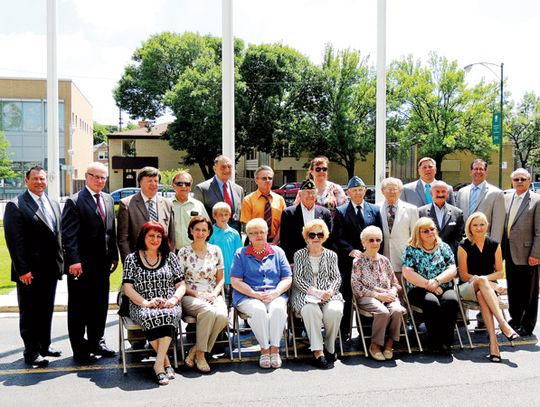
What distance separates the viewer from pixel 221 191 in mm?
7008

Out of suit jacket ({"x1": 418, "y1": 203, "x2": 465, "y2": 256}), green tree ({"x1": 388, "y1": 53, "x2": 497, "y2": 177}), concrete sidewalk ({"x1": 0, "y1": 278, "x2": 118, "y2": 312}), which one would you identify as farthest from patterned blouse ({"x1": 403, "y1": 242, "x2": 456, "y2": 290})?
green tree ({"x1": 388, "y1": 53, "x2": 497, "y2": 177})

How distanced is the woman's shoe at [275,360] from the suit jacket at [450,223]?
277 cm

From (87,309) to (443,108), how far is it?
3757 cm

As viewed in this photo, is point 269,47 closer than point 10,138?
Yes

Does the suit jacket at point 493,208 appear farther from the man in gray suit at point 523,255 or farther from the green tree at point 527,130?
the green tree at point 527,130

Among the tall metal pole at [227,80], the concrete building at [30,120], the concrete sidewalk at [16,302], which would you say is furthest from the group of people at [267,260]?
the concrete building at [30,120]

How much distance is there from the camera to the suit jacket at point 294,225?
6.33m

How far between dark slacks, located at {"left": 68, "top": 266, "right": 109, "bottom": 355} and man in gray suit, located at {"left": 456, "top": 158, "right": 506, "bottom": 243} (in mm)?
4932

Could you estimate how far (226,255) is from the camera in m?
6.37

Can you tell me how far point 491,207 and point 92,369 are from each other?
5401 millimetres

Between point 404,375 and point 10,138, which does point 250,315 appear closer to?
point 404,375

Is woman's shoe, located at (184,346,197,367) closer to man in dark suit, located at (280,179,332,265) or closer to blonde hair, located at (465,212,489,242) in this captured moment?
man in dark suit, located at (280,179,332,265)

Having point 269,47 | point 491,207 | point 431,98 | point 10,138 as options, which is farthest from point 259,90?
point 491,207

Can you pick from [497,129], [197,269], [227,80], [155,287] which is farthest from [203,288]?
[497,129]
